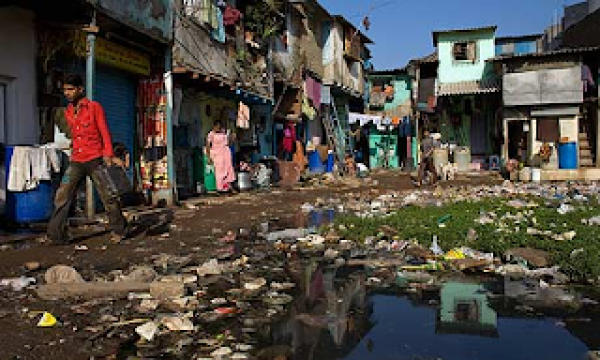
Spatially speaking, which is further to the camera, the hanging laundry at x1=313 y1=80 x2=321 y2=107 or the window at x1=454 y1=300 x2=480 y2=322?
the hanging laundry at x1=313 y1=80 x2=321 y2=107

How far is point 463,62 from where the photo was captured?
88.0 ft

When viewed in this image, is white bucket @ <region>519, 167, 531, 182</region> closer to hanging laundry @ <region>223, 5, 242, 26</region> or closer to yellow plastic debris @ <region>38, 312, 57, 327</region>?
hanging laundry @ <region>223, 5, 242, 26</region>

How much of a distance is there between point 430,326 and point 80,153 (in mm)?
4611

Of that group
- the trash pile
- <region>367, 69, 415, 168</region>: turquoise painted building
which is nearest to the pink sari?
the trash pile

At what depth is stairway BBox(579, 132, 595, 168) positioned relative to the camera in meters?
21.2

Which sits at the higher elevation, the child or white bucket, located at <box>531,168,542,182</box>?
the child

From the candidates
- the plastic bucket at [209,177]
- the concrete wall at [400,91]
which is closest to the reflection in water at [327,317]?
the plastic bucket at [209,177]

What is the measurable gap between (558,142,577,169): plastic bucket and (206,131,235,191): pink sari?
12657 millimetres

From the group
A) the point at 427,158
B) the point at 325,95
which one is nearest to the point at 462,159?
the point at 325,95

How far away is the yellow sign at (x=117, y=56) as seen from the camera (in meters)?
8.52

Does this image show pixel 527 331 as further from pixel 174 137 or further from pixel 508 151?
pixel 508 151

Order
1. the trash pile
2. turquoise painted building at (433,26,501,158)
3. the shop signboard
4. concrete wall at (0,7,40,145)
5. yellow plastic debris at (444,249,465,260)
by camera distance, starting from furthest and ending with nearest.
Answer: turquoise painted building at (433,26,501,158) → the shop signboard → concrete wall at (0,7,40,145) → yellow plastic debris at (444,249,465,260) → the trash pile

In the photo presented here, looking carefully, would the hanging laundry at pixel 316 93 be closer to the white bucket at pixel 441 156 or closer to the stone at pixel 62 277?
the white bucket at pixel 441 156

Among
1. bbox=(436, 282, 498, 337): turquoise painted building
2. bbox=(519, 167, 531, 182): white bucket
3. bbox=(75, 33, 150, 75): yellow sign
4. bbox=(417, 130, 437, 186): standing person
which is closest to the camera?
bbox=(436, 282, 498, 337): turquoise painted building
